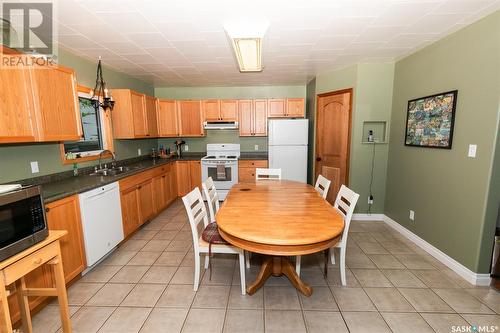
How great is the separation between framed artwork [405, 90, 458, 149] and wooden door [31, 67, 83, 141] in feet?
13.1

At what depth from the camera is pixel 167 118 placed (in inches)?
191

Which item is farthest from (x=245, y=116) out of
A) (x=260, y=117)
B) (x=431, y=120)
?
(x=431, y=120)

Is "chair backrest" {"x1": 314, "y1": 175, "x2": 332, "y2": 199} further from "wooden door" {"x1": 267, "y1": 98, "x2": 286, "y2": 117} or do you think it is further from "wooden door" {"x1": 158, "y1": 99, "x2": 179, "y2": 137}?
"wooden door" {"x1": 158, "y1": 99, "x2": 179, "y2": 137}

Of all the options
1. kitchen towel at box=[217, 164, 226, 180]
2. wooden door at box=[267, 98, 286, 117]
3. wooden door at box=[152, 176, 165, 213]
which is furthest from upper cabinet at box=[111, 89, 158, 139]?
wooden door at box=[267, 98, 286, 117]

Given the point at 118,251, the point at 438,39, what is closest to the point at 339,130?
the point at 438,39

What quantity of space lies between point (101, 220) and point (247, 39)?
2389mm

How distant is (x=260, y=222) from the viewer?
1.67 m

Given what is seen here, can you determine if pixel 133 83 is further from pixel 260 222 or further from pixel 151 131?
pixel 260 222

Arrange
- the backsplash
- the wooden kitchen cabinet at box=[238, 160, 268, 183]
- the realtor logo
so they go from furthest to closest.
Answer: the backsplash, the wooden kitchen cabinet at box=[238, 160, 268, 183], the realtor logo

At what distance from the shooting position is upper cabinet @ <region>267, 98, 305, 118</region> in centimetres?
482

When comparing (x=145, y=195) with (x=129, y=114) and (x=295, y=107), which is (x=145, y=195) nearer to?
(x=129, y=114)

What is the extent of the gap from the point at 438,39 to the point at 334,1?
162 cm

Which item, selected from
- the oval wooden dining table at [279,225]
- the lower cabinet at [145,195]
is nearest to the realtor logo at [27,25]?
the lower cabinet at [145,195]

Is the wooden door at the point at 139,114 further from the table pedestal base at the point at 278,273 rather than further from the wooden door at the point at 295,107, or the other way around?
the table pedestal base at the point at 278,273
